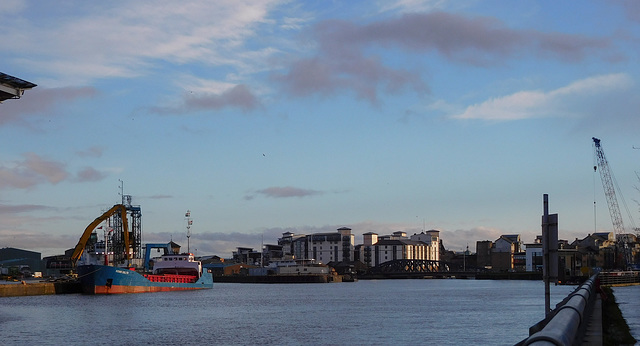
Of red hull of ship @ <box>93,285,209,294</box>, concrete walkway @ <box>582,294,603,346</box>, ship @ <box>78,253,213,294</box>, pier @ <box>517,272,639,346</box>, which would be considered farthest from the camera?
ship @ <box>78,253,213,294</box>

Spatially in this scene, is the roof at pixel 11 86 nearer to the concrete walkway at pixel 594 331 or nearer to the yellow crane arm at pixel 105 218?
the concrete walkway at pixel 594 331

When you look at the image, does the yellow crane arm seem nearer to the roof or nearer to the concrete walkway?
the roof

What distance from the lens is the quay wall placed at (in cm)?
10288

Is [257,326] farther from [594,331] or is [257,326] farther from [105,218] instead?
[105,218]

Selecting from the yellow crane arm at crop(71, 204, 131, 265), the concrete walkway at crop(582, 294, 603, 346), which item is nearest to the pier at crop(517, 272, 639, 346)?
the concrete walkway at crop(582, 294, 603, 346)

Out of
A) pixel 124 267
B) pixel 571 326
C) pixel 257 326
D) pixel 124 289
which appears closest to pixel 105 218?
pixel 124 267

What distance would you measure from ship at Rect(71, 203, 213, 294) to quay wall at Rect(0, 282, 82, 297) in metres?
3.28

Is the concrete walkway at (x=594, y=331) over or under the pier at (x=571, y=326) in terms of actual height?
under

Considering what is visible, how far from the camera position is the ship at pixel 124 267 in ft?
350

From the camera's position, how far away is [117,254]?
13600cm

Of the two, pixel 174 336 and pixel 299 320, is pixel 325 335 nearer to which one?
pixel 174 336

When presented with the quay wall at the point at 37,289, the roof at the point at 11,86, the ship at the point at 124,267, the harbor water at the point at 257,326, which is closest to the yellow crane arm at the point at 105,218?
the ship at the point at 124,267

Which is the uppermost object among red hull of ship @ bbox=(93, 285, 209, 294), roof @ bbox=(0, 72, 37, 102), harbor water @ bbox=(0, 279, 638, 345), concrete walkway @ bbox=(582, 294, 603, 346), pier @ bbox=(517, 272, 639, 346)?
roof @ bbox=(0, 72, 37, 102)

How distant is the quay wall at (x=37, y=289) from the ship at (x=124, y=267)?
3.28m
